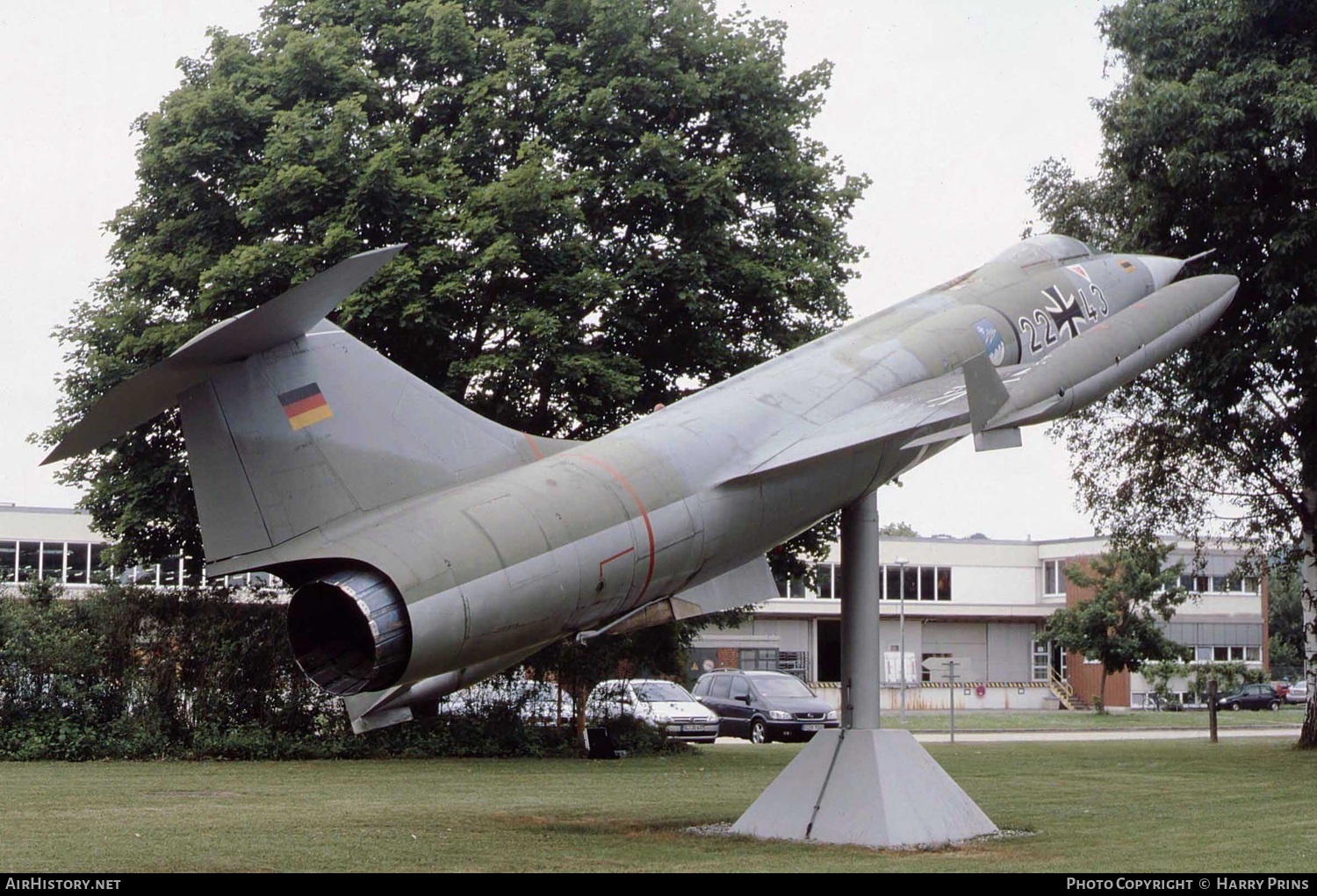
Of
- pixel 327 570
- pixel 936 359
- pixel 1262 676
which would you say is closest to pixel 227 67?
pixel 936 359

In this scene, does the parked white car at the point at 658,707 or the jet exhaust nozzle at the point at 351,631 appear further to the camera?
the parked white car at the point at 658,707

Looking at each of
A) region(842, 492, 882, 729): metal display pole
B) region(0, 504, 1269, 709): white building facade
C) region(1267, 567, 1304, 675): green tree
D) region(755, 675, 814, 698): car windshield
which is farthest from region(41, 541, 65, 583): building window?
region(1267, 567, 1304, 675): green tree

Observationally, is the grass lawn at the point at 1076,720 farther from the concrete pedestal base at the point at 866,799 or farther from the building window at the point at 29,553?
the building window at the point at 29,553

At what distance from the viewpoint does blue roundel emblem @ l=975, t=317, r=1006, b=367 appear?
14.6 m

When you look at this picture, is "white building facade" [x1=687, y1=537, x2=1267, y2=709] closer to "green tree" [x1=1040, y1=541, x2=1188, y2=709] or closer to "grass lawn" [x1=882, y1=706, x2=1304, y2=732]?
"grass lawn" [x1=882, y1=706, x2=1304, y2=732]

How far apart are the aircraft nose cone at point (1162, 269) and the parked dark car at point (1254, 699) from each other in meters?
42.6

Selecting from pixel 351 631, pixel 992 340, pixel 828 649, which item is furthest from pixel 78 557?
pixel 351 631

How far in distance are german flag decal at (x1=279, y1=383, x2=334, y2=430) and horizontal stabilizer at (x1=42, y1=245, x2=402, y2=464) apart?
44cm

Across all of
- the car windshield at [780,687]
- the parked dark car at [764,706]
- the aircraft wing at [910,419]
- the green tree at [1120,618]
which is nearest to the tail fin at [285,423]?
the aircraft wing at [910,419]

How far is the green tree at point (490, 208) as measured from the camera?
848 inches

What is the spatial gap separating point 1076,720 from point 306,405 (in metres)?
42.2

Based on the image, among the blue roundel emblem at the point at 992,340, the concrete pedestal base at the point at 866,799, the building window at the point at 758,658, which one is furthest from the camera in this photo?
the building window at the point at 758,658

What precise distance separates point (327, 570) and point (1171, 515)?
68.1 feet
